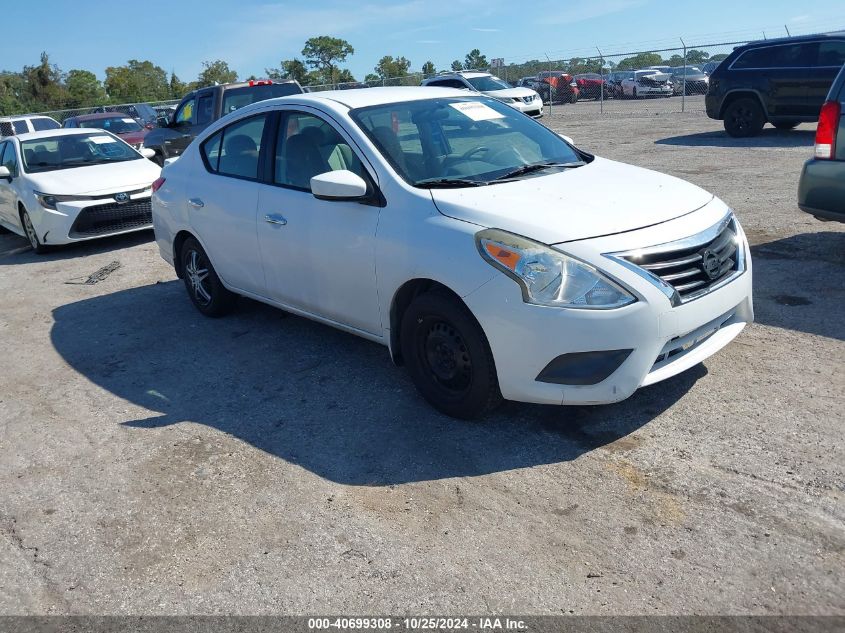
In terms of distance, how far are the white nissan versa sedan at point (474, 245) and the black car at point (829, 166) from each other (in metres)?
2.22

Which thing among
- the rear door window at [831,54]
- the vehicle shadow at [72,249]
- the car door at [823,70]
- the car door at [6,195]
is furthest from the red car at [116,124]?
the rear door window at [831,54]

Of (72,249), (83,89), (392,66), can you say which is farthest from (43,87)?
(72,249)

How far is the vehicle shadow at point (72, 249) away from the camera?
10.1 m

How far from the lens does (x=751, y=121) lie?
14.9 m

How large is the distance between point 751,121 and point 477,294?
518 inches

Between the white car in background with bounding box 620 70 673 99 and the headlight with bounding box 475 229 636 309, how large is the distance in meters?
34.8

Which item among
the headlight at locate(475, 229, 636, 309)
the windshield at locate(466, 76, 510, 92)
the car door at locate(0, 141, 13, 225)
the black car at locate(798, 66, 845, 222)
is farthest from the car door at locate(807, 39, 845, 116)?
the car door at locate(0, 141, 13, 225)

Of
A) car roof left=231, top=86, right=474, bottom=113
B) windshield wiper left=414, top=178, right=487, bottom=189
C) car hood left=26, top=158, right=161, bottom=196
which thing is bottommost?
car hood left=26, top=158, right=161, bottom=196

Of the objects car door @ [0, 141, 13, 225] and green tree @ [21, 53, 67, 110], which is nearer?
car door @ [0, 141, 13, 225]

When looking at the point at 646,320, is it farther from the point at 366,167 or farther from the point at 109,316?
the point at 109,316

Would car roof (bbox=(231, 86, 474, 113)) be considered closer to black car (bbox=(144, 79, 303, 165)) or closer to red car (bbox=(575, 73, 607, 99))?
black car (bbox=(144, 79, 303, 165))

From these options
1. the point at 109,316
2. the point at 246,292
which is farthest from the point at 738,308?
the point at 109,316

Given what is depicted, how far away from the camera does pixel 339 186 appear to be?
14.5 feet

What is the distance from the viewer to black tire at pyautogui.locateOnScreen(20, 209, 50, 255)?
1012 centimetres
